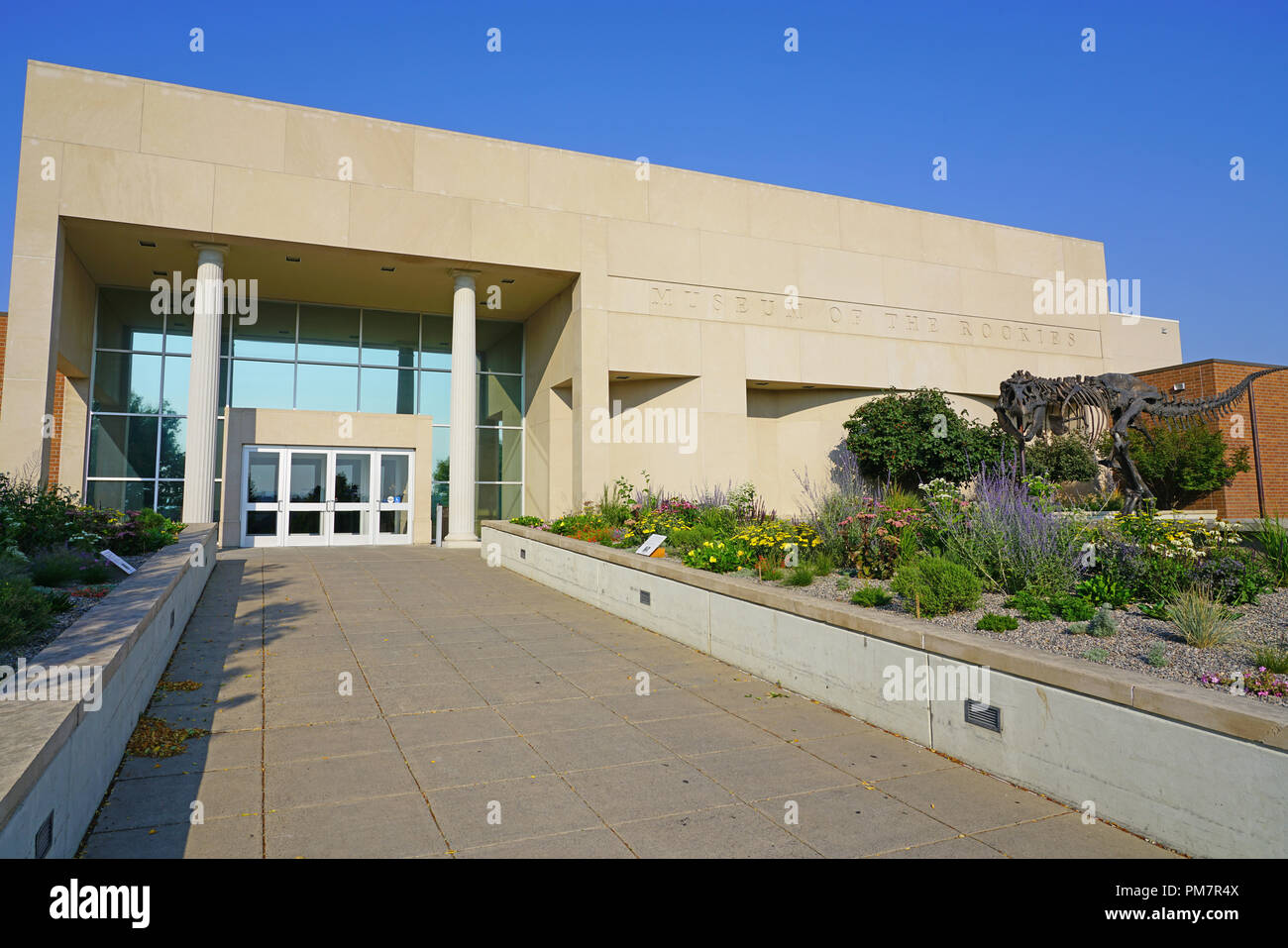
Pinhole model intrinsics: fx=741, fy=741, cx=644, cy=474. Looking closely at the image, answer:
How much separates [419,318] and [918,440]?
14.9m

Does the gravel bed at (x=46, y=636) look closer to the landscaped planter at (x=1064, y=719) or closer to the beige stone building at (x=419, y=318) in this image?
the landscaped planter at (x=1064, y=719)

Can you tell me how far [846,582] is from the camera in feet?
24.4

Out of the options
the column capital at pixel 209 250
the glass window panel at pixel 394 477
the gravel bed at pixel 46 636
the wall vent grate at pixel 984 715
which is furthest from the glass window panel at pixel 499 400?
the wall vent grate at pixel 984 715

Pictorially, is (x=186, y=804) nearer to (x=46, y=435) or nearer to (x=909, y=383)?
(x=46, y=435)

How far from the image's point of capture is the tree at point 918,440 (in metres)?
20.0

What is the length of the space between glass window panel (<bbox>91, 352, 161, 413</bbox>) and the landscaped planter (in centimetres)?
1875

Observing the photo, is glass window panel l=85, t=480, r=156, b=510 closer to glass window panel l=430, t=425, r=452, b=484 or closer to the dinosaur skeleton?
glass window panel l=430, t=425, r=452, b=484

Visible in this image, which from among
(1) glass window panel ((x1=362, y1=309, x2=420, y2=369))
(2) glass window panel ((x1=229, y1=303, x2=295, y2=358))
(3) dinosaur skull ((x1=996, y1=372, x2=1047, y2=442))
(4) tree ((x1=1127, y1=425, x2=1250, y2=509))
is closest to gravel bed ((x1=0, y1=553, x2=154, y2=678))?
(3) dinosaur skull ((x1=996, y1=372, x2=1047, y2=442))

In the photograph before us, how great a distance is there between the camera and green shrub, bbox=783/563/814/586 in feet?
25.3

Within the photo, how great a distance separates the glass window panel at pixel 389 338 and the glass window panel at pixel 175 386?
4550 millimetres

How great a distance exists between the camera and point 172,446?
19.4 meters

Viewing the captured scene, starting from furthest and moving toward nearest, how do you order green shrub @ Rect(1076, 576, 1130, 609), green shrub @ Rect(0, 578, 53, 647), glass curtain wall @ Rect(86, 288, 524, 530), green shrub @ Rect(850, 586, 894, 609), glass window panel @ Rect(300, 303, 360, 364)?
glass window panel @ Rect(300, 303, 360, 364) < glass curtain wall @ Rect(86, 288, 524, 530) < green shrub @ Rect(850, 586, 894, 609) < green shrub @ Rect(1076, 576, 1130, 609) < green shrub @ Rect(0, 578, 53, 647)

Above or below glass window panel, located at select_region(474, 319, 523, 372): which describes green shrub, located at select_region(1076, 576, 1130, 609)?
below

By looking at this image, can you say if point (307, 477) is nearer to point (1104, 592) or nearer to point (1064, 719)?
point (1104, 592)
